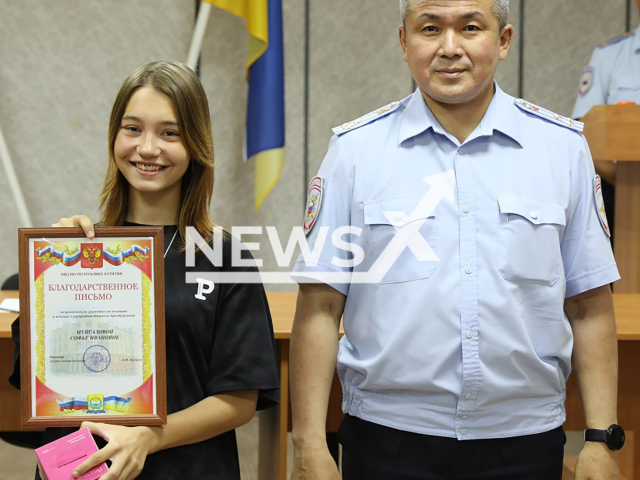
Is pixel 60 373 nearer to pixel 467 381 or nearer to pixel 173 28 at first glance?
pixel 467 381

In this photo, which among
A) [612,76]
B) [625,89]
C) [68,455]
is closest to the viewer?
[68,455]

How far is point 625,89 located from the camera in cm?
330

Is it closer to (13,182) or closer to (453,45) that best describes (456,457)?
(453,45)

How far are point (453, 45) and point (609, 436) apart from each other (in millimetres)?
740

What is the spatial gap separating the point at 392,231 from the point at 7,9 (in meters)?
3.19

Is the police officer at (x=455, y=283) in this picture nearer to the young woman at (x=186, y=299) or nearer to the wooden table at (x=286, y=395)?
the young woman at (x=186, y=299)

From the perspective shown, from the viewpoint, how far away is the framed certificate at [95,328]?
Result: 1.28m

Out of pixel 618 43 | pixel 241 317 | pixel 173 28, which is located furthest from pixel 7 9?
pixel 241 317

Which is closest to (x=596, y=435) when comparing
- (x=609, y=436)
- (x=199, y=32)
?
(x=609, y=436)

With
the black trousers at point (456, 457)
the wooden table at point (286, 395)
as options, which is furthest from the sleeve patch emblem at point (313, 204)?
the wooden table at point (286, 395)

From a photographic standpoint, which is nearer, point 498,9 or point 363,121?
point 498,9

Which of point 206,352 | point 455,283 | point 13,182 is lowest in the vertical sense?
point 206,352

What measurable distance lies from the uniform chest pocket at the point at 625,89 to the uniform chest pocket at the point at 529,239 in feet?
6.78

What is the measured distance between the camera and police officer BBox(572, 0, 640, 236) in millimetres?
3289
